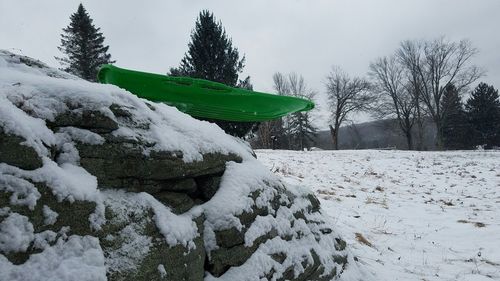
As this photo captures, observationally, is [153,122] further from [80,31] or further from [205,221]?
[80,31]

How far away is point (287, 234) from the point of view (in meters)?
3.07

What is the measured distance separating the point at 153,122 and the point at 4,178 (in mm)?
1058

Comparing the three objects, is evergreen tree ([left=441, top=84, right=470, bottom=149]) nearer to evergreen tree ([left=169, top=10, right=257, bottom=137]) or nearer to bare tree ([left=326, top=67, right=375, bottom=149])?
bare tree ([left=326, top=67, right=375, bottom=149])

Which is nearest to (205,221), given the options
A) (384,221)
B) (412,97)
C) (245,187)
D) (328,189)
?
(245,187)

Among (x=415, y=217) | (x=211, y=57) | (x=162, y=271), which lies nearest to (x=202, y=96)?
(x=162, y=271)

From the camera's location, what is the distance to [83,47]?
2784 cm

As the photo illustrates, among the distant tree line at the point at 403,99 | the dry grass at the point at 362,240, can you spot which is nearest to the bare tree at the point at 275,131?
the distant tree line at the point at 403,99

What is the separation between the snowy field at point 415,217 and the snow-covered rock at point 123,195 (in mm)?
1973

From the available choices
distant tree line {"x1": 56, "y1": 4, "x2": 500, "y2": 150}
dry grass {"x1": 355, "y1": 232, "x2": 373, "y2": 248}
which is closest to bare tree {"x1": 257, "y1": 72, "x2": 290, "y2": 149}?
distant tree line {"x1": 56, "y1": 4, "x2": 500, "y2": 150}

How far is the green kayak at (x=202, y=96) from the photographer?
3977mm

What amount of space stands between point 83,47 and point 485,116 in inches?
1711

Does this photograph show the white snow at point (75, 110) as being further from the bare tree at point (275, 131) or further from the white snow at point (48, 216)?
the bare tree at point (275, 131)

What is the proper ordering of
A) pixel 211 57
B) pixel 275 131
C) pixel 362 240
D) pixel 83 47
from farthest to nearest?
pixel 275 131 → pixel 83 47 → pixel 211 57 → pixel 362 240

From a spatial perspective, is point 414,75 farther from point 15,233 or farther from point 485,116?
point 15,233
